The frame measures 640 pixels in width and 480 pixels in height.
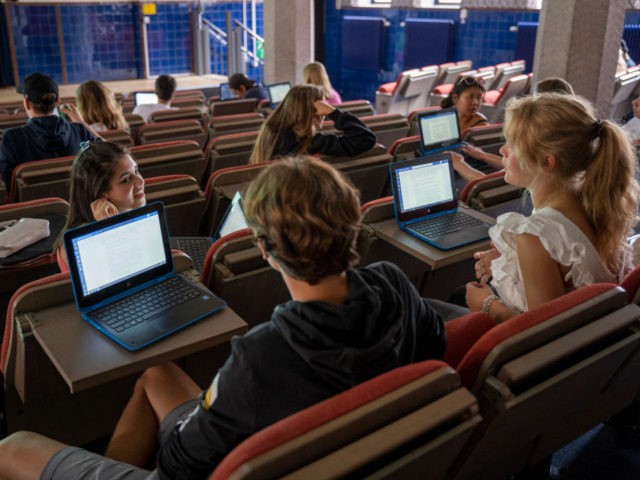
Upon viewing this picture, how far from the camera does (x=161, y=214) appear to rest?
85.0 inches

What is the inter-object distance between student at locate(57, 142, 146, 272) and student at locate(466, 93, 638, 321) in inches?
55.9

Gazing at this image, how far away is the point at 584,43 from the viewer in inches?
220

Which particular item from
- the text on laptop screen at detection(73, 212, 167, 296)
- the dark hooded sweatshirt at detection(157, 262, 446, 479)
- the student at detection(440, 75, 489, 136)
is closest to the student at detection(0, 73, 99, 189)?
the text on laptop screen at detection(73, 212, 167, 296)

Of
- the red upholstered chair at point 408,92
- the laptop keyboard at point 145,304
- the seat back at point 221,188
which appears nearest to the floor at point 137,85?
the red upholstered chair at point 408,92

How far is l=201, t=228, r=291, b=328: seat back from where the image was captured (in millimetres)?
2180

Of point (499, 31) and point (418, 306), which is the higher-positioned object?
point (499, 31)

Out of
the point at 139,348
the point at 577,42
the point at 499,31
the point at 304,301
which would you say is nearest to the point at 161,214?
the point at 139,348

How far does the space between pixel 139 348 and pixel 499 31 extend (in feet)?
A: 28.5

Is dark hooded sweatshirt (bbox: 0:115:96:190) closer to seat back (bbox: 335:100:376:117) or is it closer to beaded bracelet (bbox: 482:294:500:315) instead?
seat back (bbox: 335:100:376:117)

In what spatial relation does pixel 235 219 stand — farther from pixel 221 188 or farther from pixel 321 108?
pixel 321 108

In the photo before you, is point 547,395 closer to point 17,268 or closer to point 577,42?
point 17,268

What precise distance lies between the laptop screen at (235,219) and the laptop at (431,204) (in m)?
0.69

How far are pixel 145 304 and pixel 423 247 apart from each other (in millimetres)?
1178

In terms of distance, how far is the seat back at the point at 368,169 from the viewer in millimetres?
3752
